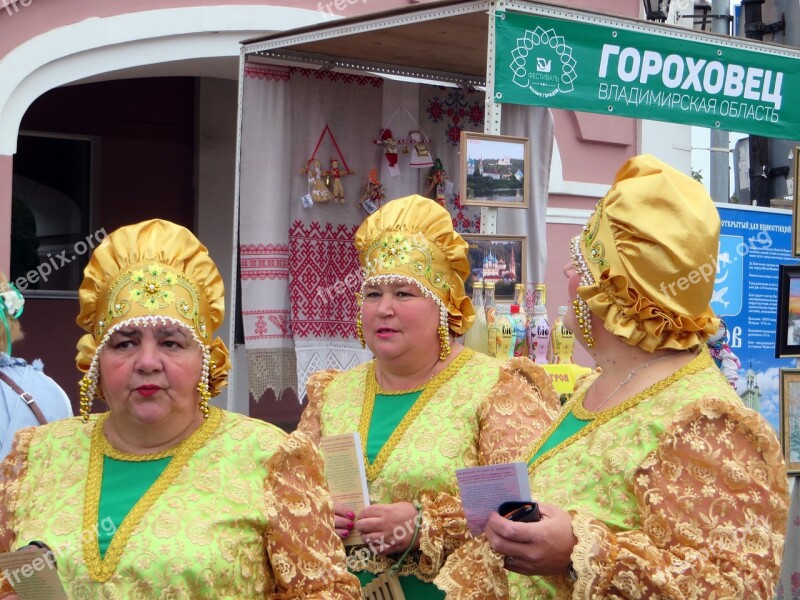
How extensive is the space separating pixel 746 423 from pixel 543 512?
1.45ft

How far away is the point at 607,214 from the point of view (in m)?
2.51

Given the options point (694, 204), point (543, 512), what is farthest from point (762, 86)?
point (543, 512)

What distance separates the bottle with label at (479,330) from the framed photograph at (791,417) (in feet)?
4.04

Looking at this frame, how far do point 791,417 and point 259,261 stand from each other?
2958 millimetres

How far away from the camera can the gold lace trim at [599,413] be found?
7.99ft

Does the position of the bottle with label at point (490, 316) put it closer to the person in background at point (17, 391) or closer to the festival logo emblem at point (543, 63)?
the festival logo emblem at point (543, 63)

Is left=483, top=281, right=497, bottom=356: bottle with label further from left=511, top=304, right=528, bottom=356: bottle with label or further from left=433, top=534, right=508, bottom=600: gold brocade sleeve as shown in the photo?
left=433, top=534, right=508, bottom=600: gold brocade sleeve

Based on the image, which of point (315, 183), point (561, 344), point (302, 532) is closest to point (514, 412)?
point (302, 532)

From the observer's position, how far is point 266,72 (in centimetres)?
631

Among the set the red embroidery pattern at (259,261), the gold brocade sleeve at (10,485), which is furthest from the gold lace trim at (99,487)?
the red embroidery pattern at (259,261)

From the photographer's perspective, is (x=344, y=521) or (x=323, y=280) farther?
(x=323, y=280)

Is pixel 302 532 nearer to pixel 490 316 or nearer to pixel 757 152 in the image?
pixel 490 316

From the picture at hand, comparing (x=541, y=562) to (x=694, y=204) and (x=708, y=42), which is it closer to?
(x=694, y=204)
